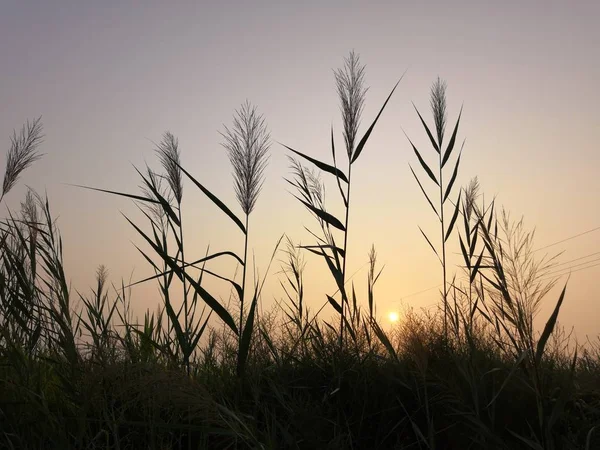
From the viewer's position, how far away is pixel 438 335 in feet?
12.2

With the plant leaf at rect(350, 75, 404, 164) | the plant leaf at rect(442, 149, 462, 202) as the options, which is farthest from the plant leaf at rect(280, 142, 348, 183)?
the plant leaf at rect(442, 149, 462, 202)

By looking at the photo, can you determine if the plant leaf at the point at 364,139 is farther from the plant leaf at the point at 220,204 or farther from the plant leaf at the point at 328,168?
the plant leaf at the point at 220,204

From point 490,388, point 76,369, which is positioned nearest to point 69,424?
point 76,369

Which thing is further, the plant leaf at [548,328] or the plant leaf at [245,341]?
the plant leaf at [245,341]

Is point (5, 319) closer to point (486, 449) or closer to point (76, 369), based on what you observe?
point (76, 369)

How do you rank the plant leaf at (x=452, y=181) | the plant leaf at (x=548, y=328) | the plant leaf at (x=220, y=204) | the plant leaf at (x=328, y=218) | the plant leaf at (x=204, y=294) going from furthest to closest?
the plant leaf at (x=452, y=181)
the plant leaf at (x=328, y=218)
the plant leaf at (x=220, y=204)
the plant leaf at (x=204, y=294)
the plant leaf at (x=548, y=328)

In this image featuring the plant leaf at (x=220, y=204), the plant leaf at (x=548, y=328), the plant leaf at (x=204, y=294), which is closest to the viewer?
the plant leaf at (x=548, y=328)

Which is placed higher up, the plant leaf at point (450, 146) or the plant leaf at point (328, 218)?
the plant leaf at point (450, 146)

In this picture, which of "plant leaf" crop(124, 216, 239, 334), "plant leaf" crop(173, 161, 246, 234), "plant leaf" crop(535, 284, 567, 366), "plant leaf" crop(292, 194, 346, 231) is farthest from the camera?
"plant leaf" crop(292, 194, 346, 231)

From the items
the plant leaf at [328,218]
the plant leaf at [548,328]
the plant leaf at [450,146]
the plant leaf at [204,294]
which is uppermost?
the plant leaf at [450,146]

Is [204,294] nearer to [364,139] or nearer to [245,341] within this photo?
[245,341]

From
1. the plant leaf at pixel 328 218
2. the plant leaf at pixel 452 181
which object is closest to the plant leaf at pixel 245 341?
the plant leaf at pixel 328 218

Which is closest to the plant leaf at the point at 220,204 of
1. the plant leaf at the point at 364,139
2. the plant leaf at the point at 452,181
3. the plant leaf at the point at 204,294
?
the plant leaf at the point at 204,294

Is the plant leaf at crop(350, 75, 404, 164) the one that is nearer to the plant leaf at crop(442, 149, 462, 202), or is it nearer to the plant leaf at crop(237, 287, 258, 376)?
the plant leaf at crop(442, 149, 462, 202)
